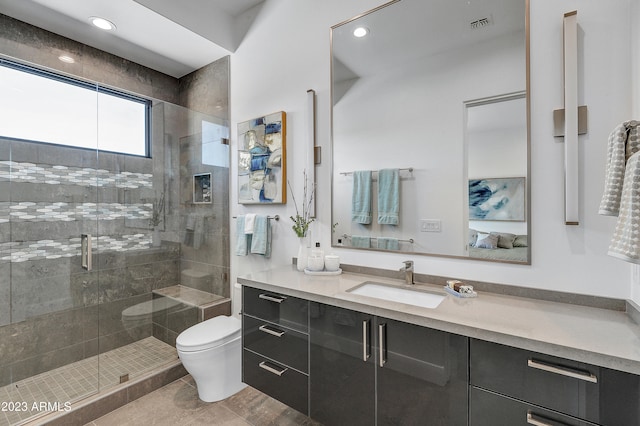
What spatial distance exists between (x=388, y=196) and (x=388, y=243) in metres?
0.29

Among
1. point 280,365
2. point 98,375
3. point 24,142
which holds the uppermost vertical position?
point 24,142

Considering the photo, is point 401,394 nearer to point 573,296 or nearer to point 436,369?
point 436,369

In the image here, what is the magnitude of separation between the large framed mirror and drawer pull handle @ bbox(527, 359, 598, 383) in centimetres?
57

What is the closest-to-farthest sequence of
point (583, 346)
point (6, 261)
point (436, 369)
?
1. point (583, 346)
2. point (436, 369)
3. point (6, 261)

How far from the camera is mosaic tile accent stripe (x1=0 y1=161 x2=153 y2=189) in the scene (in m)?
2.04

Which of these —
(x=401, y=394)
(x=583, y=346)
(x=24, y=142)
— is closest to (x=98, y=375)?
(x=24, y=142)

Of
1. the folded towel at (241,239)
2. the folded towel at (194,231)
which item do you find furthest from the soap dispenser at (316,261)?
the folded towel at (194,231)

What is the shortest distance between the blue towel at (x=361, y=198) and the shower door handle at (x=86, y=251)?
2058mm

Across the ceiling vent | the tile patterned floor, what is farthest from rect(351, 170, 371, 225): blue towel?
the tile patterned floor

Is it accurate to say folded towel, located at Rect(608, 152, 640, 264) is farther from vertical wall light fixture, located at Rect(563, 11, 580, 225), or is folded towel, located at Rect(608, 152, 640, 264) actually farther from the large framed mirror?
the large framed mirror

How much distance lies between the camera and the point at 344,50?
1.93 m

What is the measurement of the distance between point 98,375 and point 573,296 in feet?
9.69

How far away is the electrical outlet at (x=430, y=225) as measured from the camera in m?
1.61

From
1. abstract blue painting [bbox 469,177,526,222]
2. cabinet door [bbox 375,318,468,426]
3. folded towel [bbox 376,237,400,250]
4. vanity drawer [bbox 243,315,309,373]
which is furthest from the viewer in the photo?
folded towel [bbox 376,237,400,250]
